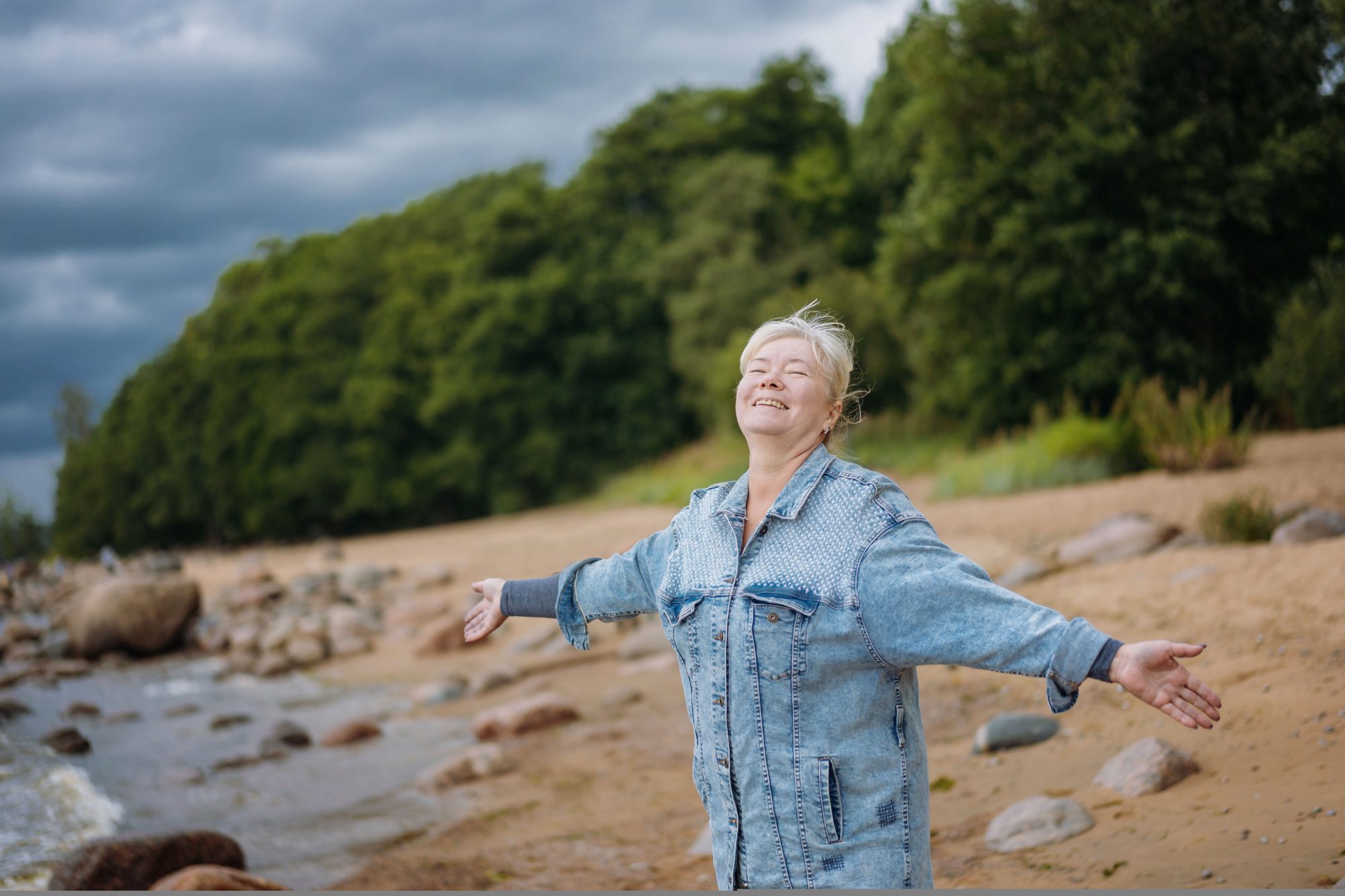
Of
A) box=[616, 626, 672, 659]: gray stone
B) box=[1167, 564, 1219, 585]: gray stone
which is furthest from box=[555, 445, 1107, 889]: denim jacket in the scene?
box=[616, 626, 672, 659]: gray stone

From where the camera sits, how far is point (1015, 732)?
5.24 meters

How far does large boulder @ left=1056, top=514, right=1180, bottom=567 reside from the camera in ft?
25.7

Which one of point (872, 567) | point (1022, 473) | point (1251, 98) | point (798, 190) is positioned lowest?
point (1022, 473)

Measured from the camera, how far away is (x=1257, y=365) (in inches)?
347

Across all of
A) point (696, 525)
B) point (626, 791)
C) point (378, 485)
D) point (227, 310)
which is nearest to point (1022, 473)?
point (626, 791)

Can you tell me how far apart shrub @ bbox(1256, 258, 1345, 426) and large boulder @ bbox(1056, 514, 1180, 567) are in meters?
1.28

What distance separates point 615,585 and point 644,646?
266 inches

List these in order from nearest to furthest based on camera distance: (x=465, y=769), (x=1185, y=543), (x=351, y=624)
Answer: (x=465, y=769) → (x=1185, y=543) → (x=351, y=624)

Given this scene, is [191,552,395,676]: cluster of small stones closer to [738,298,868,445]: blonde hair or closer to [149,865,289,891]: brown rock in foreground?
[149,865,289,891]: brown rock in foreground

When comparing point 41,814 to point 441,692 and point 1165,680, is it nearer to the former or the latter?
point 441,692

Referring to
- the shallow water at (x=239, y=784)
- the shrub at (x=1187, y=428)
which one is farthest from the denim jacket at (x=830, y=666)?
the shrub at (x=1187, y=428)

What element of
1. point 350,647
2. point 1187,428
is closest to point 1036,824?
point 1187,428

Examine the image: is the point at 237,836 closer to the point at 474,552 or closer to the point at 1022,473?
the point at 1022,473

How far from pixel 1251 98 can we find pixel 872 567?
7.76 m
